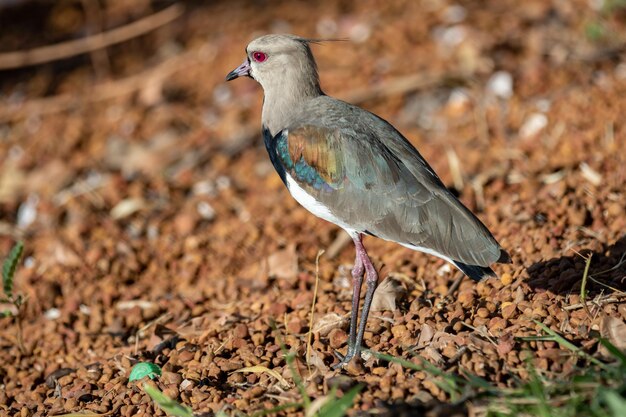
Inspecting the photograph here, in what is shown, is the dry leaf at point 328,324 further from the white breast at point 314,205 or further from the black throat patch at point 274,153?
the black throat patch at point 274,153

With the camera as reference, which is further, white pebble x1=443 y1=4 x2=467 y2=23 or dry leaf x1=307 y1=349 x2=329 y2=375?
white pebble x1=443 y1=4 x2=467 y2=23

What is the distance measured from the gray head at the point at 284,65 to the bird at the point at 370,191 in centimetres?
32

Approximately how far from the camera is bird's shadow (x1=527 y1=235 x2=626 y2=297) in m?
4.66

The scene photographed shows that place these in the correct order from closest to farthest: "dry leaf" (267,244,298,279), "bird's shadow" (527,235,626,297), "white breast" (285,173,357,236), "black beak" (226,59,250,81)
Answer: "bird's shadow" (527,235,626,297)
"white breast" (285,173,357,236)
"black beak" (226,59,250,81)
"dry leaf" (267,244,298,279)

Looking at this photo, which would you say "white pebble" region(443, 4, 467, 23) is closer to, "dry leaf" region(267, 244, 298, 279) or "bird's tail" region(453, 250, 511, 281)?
"dry leaf" region(267, 244, 298, 279)

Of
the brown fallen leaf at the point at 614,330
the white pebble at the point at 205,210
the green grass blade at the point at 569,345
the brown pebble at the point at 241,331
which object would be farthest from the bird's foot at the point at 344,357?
the white pebble at the point at 205,210

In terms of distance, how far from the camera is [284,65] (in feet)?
18.0

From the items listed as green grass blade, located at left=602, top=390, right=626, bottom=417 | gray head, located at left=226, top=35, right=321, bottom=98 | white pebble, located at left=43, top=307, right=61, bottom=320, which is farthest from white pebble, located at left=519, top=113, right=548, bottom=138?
green grass blade, located at left=602, top=390, right=626, bottom=417

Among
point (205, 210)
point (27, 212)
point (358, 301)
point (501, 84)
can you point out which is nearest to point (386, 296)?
point (358, 301)

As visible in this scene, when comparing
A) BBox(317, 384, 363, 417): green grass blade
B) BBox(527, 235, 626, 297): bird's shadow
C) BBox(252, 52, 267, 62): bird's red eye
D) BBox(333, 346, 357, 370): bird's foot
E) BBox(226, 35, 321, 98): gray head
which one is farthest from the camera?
BBox(252, 52, 267, 62): bird's red eye

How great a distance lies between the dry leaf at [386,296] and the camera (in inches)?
199

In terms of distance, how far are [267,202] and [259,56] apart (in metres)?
1.92

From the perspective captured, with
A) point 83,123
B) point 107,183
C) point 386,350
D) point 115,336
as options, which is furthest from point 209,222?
point 386,350

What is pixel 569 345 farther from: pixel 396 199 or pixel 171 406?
pixel 171 406
